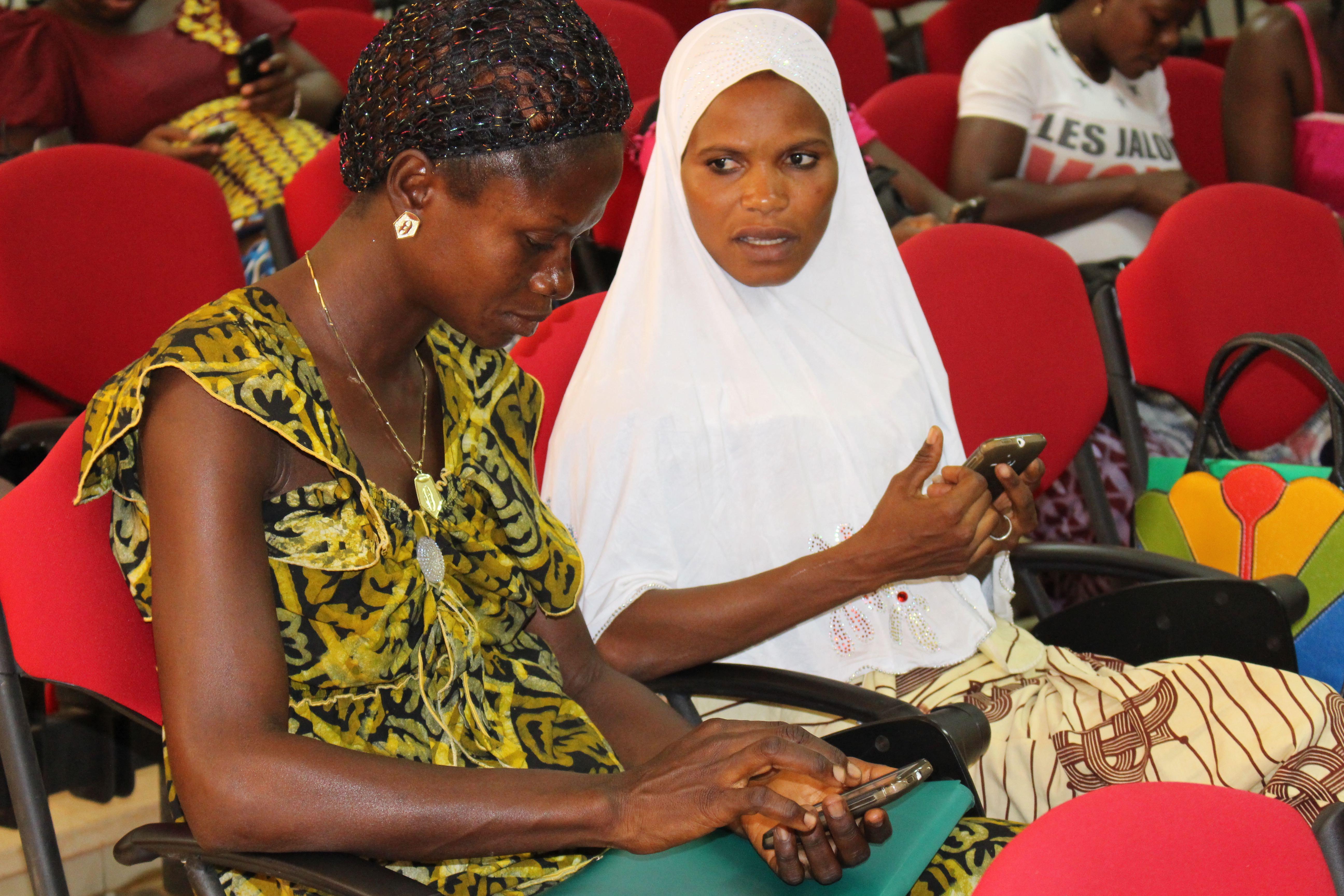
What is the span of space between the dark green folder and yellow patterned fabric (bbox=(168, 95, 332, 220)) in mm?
1910

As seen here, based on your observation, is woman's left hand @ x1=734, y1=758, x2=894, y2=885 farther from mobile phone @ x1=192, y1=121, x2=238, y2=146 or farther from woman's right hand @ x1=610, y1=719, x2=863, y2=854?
mobile phone @ x1=192, y1=121, x2=238, y2=146

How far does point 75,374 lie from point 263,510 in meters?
1.25

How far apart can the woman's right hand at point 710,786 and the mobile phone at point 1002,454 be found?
622 mm

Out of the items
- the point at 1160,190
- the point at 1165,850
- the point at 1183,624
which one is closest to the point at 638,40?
the point at 1160,190

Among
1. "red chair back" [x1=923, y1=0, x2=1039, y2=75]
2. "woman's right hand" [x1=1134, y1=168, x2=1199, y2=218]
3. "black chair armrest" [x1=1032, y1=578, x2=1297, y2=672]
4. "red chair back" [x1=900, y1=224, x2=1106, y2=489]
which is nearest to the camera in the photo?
"black chair armrest" [x1=1032, y1=578, x2=1297, y2=672]

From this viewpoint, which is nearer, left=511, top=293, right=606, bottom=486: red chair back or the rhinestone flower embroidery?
the rhinestone flower embroidery

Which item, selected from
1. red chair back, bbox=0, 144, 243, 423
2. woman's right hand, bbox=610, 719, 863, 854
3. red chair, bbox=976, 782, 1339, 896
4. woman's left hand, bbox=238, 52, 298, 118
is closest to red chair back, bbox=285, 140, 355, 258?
red chair back, bbox=0, 144, 243, 423

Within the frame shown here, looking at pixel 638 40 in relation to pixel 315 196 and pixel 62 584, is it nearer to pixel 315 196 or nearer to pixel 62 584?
pixel 315 196

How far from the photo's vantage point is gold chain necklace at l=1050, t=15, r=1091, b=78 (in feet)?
11.0

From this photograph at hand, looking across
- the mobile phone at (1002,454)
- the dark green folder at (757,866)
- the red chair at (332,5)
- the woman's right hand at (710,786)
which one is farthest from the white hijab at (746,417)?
the red chair at (332,5)

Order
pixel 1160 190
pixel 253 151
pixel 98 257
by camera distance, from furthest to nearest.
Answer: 1. pixel 1160 190
2. pixel 253 151
3. pixel 98 257

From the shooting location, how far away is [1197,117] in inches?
159

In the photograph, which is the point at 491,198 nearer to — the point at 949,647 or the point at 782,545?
the point at 782,545

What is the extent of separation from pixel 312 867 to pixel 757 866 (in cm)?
46
